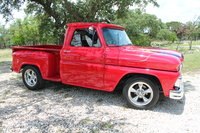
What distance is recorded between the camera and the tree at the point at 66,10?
9.40 metres

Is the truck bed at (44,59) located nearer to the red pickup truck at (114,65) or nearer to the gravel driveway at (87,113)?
the red pickup truck at (114,65)

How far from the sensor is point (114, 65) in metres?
3.92

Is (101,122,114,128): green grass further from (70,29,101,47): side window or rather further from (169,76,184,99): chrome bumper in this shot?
(70,29,101,47): side window

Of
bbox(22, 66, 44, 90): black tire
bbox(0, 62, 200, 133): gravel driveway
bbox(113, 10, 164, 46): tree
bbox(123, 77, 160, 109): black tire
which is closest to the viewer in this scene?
bbox(0, 62, 200, 133): gravel driveway

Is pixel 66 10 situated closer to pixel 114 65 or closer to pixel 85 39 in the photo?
pixel 85 39

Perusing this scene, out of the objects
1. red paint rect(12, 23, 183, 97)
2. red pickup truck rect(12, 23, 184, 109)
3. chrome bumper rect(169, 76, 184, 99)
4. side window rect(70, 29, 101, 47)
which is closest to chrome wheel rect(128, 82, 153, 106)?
red pickup truck rect(12, 23, 184, 109)

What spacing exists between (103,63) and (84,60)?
0.56 metres

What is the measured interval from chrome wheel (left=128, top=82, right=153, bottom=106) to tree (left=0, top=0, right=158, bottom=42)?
248 inches

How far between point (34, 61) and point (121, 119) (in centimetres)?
330

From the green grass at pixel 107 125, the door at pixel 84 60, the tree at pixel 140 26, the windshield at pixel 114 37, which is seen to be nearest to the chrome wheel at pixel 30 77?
the door at pixel 84 60

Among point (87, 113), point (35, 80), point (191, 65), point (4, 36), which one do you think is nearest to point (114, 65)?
point (87, 113)

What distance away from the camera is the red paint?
3.48 m

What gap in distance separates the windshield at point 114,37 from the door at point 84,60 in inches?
9.5

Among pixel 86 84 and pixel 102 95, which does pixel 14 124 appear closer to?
pixel 86 84
